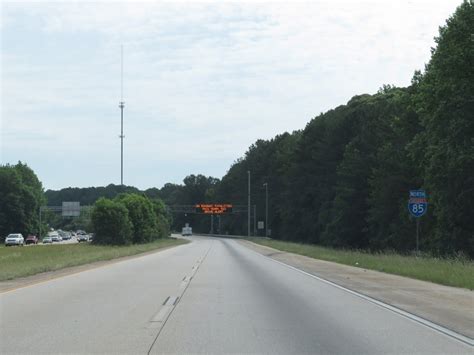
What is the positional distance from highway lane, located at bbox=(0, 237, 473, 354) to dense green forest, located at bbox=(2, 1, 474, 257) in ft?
74.7

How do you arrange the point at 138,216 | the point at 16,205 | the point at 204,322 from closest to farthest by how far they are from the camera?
the point at 204,322 → the point at 138,216 → the point at 16,205

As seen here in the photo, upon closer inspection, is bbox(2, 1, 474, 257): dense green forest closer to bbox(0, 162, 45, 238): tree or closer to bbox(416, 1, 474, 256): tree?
bbox(416, 1, 474, 256): tree

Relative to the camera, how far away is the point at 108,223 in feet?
232

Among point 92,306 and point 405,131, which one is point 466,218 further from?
point 92,306

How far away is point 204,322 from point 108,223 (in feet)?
199

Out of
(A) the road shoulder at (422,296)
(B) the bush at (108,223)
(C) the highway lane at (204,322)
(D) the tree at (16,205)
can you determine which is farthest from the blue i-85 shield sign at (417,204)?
(D) the tree at (16,205)

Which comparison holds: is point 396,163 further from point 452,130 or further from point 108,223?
point 108,223

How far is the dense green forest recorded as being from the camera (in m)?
37.8

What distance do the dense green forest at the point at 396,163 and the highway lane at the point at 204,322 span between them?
2277 centimetres

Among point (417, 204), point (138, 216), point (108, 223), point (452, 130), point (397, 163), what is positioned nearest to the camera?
point (417, 204)

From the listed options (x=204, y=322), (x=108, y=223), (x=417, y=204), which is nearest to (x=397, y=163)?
(x=417, y=204)

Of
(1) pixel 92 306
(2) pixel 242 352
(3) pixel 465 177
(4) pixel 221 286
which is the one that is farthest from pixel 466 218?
(2) pixel 242 352

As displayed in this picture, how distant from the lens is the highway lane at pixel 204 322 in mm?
9375

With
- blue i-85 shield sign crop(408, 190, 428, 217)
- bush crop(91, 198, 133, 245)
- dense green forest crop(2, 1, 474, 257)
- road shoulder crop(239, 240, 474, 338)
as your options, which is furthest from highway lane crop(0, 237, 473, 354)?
bush crop(91, 198, 133, 245)
